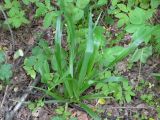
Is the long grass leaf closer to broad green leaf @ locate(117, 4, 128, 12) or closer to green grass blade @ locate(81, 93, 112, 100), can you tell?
green grass blade @ locate(81, 93, 112, 100)

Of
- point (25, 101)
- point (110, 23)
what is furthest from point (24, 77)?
point (110, 23)

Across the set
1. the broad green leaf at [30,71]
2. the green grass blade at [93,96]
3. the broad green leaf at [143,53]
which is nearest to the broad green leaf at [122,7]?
the broad green leaf at [143,53]

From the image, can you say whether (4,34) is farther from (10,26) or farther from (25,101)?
(25,101)

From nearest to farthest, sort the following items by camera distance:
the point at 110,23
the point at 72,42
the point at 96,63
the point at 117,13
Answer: the point at 72,42 < the point at 96,63 < the point at 117,13 < the point at 110,23

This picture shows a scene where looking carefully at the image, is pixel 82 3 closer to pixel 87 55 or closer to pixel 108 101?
pixel 87 55

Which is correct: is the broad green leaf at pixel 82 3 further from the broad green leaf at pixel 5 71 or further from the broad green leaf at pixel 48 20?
the broad green leaf at pixel 5 71

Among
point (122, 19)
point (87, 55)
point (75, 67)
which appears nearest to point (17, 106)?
point (75, 67)

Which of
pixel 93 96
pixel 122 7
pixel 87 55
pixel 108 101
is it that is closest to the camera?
pixel 87 55

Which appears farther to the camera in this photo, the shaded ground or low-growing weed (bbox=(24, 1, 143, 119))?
the shaded ground

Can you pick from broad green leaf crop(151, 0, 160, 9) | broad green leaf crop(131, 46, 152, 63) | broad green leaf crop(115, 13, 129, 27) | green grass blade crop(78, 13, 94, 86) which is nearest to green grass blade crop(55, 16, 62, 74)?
green grass blade crop(78, 13, 94, 86)

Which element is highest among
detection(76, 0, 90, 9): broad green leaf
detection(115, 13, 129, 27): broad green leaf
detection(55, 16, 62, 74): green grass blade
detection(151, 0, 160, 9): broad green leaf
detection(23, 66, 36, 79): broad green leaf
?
detection(76, 0, 90, 9): broad green leaf

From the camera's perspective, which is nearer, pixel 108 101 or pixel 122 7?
pixel 108 101
